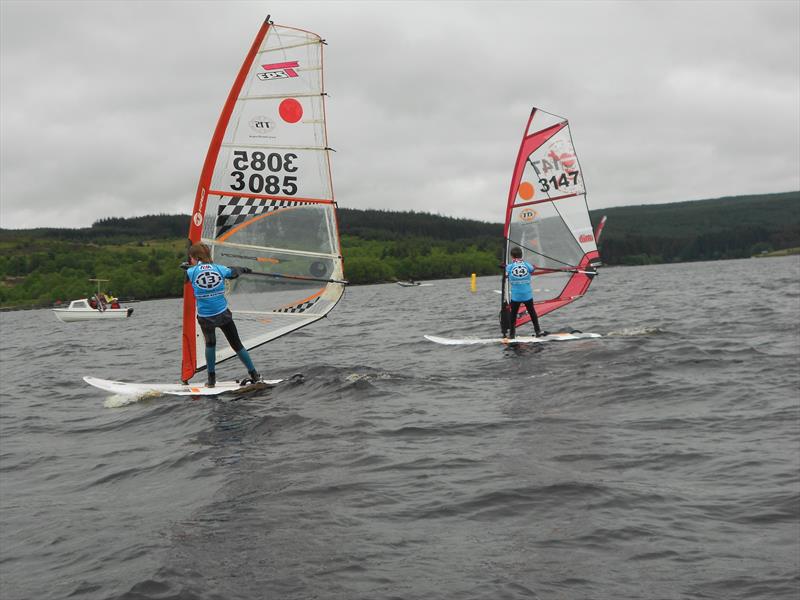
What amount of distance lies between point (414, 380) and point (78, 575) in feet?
24.2

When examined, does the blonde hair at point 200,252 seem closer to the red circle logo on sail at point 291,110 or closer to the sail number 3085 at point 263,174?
the sail number 3085 at point 263,174

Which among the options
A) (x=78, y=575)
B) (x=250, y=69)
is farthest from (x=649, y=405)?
(x=250, y=69)

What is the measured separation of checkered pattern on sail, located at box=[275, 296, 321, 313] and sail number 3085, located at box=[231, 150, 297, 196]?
5.83ft

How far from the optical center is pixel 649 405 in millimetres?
8898

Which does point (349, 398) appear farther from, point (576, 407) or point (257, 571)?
point (257, 571)

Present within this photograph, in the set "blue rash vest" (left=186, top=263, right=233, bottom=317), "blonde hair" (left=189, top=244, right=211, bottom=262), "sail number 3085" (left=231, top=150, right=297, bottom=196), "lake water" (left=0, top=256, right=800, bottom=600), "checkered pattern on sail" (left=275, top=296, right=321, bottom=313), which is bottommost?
"lake water" (left=0, top=256, right=800, bottom=600)

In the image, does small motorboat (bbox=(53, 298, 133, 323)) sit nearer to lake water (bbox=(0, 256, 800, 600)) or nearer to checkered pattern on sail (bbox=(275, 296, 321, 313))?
lake water (bbox=(0, 256, 800, 600))

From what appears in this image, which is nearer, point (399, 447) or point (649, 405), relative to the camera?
point (399, 447)

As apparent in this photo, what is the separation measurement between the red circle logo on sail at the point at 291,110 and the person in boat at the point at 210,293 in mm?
2335

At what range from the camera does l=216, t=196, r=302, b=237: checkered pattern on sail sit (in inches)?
444

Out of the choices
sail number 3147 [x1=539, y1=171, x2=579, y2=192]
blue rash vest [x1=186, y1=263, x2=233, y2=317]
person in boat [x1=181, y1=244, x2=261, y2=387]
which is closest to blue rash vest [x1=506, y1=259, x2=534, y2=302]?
sail number 3147 [x1=539, y1=171, x2=579, y2=192]

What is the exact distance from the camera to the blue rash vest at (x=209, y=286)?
1048cm

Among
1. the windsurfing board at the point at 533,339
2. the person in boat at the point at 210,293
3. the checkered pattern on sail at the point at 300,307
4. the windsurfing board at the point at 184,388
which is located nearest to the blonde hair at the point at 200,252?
the person in boat at the point at 210,293

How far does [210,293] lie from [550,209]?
10.1 metres
